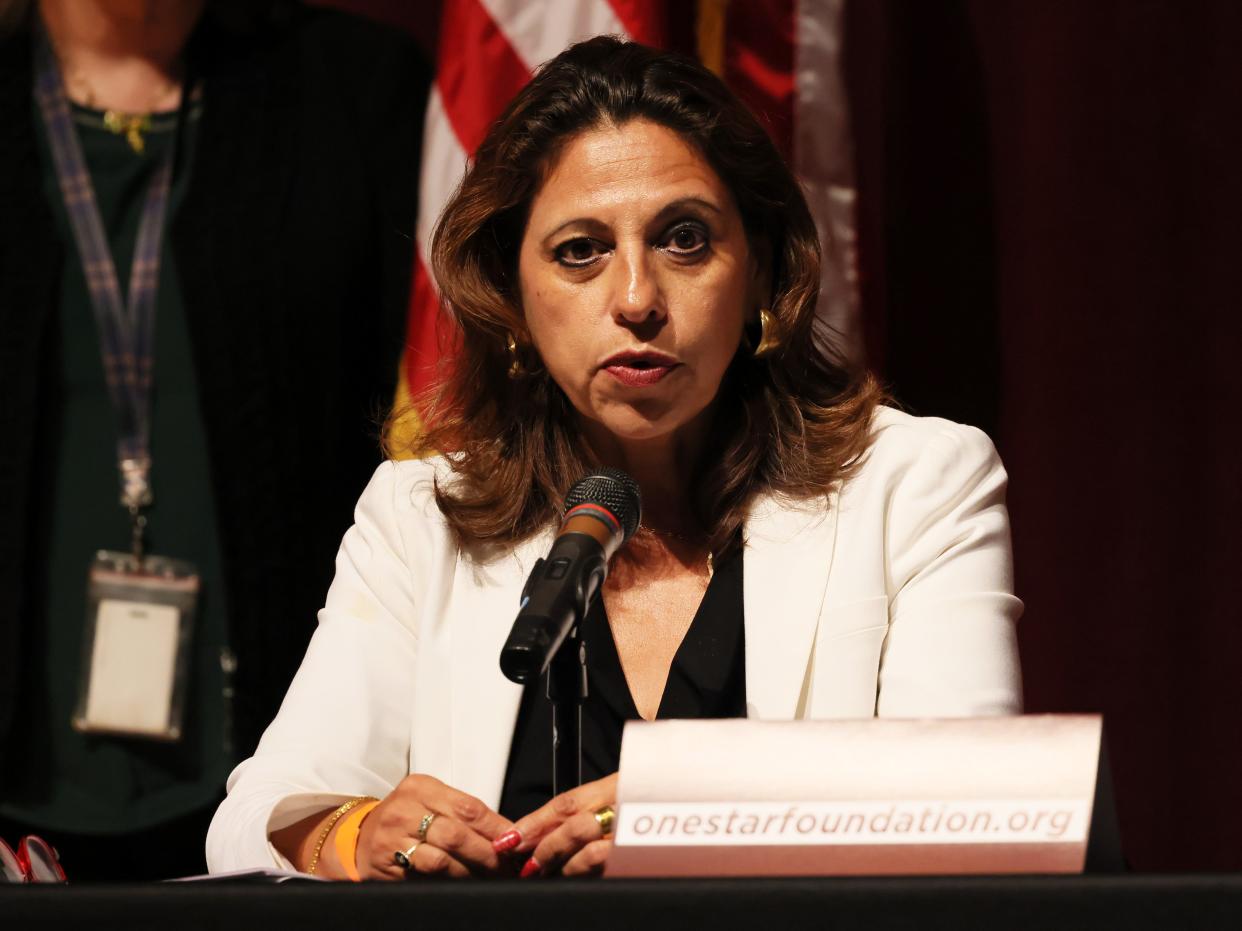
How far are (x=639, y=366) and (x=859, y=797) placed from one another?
2.82 feet

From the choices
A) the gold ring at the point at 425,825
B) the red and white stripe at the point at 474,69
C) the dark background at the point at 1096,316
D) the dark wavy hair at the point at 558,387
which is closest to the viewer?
the gold ring at the point at 425,825

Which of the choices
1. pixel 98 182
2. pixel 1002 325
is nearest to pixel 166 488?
pixel 98 182

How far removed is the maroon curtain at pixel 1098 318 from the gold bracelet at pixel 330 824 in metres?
1.36

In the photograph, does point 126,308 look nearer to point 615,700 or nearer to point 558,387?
point 558,387

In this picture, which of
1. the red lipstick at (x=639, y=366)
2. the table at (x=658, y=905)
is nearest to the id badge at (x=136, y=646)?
the red lipstick at (x=639, y=366)

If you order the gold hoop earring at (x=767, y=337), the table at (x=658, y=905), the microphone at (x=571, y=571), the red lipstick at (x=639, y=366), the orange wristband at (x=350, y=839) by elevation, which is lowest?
the orange wristband at (x=350, y=839)

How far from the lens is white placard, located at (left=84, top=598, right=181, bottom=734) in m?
2.44

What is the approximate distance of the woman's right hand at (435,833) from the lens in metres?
1.35

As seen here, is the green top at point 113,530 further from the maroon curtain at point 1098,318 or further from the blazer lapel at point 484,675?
the maroon curtain at point 1098,318

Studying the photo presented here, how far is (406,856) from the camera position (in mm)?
1409

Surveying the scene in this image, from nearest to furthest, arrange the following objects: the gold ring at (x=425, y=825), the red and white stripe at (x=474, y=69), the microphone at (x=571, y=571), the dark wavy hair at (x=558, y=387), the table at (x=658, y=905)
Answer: the table at (x=658, y=905) → the microphone at (x=571, y=571) → the gold ring at (x=425, y=825) → the dark wavy hair at (x=558, y=387) → the red and white stripe at (x=474, y=69)

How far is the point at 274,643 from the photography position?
2455 mm

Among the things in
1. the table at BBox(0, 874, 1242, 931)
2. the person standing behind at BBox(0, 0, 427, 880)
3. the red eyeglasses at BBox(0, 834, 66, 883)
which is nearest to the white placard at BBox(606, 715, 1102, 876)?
the table at BBox(0, 874, 1242, 931)

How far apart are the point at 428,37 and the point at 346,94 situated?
448mm
